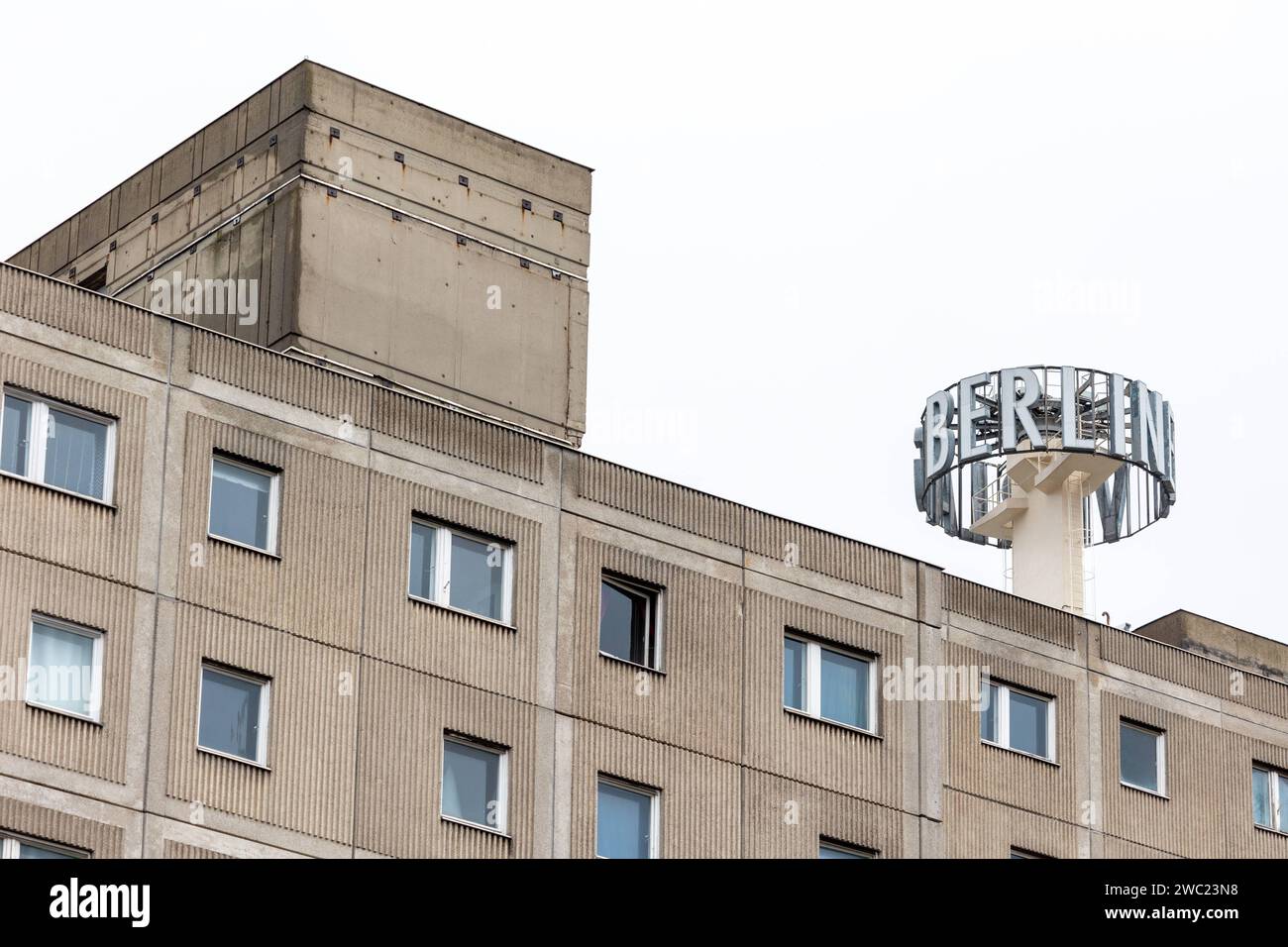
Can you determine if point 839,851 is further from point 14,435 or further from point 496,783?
point 14,435

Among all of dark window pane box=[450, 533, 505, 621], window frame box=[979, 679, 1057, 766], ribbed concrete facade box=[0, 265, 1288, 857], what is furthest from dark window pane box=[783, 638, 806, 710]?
dark window pane box=[450, 533, 505, 621]

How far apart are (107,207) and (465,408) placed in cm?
958

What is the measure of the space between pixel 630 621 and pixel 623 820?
11.8 ft

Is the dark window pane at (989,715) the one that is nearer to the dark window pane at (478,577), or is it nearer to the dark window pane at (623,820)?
the dark window pane at (623,820)

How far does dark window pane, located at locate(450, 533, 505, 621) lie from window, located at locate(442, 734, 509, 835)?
228 centimetres

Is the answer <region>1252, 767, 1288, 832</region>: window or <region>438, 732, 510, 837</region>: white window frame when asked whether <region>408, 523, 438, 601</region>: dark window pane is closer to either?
<region>438, 732, 510, 837</region>: white window frame

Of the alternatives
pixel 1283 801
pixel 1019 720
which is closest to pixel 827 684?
pixel 1019 720

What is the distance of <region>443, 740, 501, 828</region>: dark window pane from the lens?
5169cm

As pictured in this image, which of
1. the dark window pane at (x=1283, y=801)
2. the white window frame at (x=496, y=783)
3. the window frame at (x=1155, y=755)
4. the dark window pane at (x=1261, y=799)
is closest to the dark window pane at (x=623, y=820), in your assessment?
the white window frame at (x=496, y=783)

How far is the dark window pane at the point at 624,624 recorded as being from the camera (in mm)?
54688

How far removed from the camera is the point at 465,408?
2317 inches
